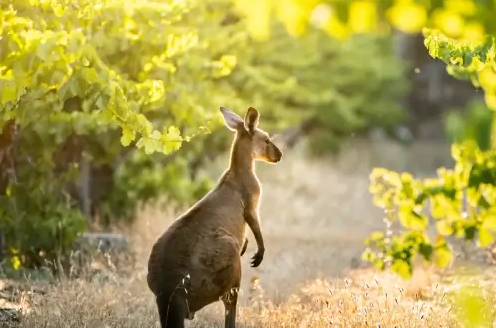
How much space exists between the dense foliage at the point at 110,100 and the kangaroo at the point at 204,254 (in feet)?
2.13

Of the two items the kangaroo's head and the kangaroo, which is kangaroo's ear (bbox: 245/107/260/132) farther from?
the kangaroo

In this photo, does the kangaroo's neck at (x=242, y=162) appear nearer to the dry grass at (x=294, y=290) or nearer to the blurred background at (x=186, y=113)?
the blurred background at (x=186, y=113)

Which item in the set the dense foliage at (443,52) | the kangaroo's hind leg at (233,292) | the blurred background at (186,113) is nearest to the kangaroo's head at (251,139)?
the blurred background at (186,113)

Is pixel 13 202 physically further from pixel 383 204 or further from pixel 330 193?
pixel 330 193

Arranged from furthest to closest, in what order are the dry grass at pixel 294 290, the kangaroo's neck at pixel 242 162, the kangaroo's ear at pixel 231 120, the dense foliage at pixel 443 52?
the kangaroo's ear at pixel 231 120
the dry grass at pixel 294 290
the kangaroo's neck at pixel 242 162
the dense foliage at pixel 443 52

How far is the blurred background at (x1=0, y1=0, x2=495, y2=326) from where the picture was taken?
7230mm

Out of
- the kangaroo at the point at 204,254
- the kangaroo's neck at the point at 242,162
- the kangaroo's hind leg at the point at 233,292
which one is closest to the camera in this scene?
the kangaroo at the point at 204,254

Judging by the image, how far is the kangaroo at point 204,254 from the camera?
24.2ft

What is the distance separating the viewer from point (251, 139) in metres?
8.78

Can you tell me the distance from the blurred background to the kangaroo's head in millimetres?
245

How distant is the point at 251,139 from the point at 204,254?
5.13 feet

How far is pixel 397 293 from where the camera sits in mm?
10242

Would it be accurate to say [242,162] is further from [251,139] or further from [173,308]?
[173,308]

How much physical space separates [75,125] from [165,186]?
5758 millimetres
